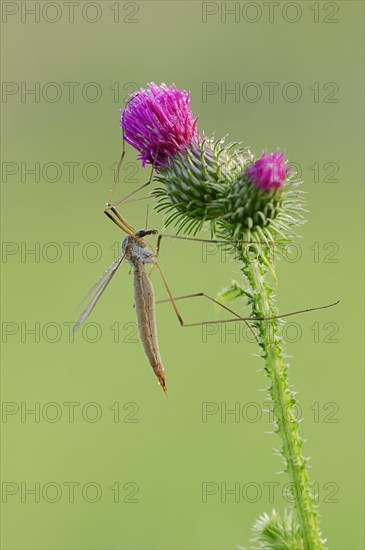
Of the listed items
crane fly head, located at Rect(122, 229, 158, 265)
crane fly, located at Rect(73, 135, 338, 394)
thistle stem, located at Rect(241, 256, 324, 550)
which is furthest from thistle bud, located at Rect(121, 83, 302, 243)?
thistle stem, located at Rect(241, 256, 324, 550)

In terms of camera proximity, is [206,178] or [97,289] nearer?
[206,178]

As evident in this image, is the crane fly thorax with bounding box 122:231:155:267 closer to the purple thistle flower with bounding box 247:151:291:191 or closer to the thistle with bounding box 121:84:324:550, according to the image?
the thistle with bounding box 121:84:324:550

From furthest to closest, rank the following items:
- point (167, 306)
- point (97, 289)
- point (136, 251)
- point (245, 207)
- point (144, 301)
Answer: point (167, 306) → point (136, 251) → point (144, 301) → point (97, 289) → point (245, 207)

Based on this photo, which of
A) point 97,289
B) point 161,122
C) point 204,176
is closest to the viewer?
point 204,176

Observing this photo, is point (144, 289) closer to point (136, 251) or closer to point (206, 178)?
point (136, 251)

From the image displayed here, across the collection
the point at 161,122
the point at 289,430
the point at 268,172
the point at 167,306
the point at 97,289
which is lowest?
the point at 289,430

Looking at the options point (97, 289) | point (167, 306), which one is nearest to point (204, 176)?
point (97, 289)

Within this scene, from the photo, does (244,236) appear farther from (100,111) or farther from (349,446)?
(100,111)

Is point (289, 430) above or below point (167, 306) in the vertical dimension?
below
